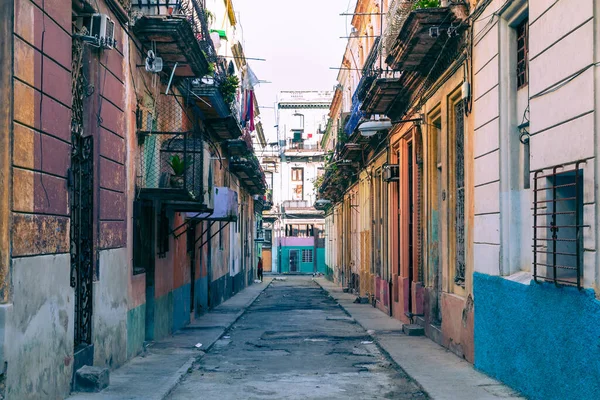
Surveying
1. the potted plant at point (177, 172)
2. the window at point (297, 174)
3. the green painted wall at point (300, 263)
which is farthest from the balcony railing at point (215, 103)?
the window at point (297, 174)

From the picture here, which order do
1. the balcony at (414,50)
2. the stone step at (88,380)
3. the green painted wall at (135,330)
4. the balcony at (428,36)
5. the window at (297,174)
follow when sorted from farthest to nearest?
the window at (297,174)
the balcony at (414,50)
the balcony at (428,36)
the green painted wall at (135,330)
the stone step at (88,380)

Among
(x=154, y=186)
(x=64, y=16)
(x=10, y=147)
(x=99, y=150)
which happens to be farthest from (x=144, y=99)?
(x=10, y=147)

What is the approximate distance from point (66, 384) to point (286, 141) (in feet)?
187

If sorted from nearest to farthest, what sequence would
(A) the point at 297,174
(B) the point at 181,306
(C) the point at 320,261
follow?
1. (B) the point at 181,306
2. (C) the point at 320,261
3. (A) the point at 297,174

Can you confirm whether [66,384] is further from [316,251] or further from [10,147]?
[316,251]

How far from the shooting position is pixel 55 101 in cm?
770

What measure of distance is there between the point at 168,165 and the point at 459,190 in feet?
16.0

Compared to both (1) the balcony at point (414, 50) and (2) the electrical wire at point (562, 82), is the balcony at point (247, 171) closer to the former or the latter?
(1) the balcony at point (414, 50)

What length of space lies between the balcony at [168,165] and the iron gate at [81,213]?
2304 mm

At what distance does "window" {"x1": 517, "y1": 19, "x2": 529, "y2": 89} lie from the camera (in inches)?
360

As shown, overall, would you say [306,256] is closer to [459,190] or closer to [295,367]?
[459,190]

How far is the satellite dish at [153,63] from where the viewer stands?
11.7 metres

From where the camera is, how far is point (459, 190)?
12625 millimetres

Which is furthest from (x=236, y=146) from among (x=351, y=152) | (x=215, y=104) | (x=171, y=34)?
(x=171, y=34)
